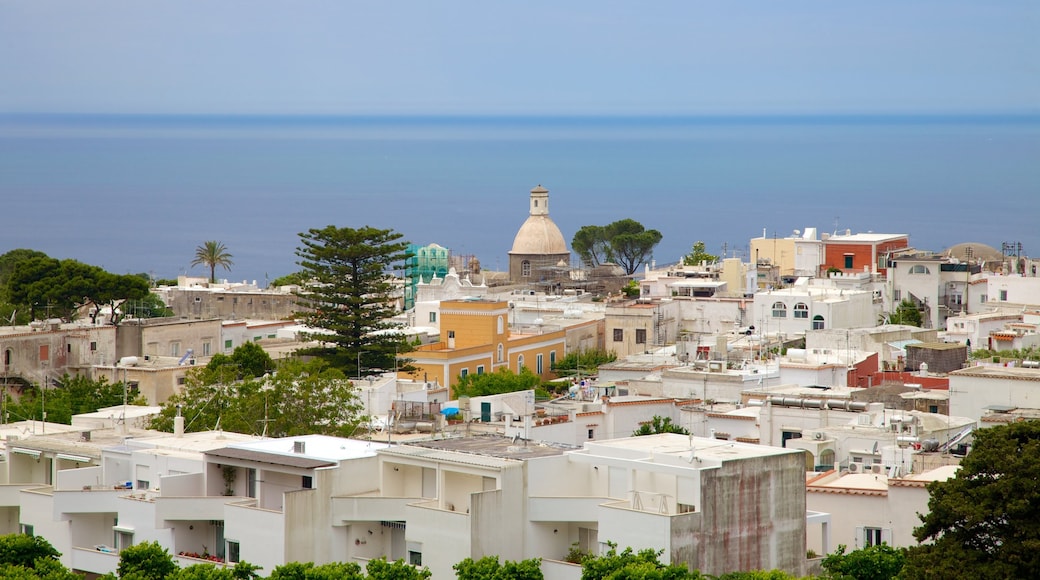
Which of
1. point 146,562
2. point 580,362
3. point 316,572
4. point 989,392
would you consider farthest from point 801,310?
point 316,572

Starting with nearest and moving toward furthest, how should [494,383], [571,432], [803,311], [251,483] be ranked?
[251,483]
[571,432]
[494,383]
[803,311]

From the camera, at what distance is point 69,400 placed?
32344 mm

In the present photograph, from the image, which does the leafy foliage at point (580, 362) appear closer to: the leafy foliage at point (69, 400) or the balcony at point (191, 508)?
the leafy foliage at point (69, 400)

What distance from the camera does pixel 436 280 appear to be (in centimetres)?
5350

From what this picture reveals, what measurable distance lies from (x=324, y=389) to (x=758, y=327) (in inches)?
737

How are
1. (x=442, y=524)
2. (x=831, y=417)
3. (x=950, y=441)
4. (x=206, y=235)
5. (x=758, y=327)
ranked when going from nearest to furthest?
(x=442, y=524)
(x=950, y=441)
(x=831, y=417)
(x=758, y=327)
(x=206, y=235)

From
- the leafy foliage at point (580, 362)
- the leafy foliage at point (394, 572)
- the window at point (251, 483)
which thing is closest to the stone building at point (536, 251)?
the leafy foliage at point (580, 362)

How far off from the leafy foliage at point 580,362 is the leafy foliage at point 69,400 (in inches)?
478

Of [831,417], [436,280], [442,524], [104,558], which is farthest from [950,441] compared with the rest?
[436,280]

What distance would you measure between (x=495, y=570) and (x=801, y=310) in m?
28.5

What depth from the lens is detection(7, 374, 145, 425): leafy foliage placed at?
30891 mm

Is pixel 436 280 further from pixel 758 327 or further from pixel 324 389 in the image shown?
pixel 324 389

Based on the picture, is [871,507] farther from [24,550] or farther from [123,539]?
[24,550]

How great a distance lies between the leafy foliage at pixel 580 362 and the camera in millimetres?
43594
